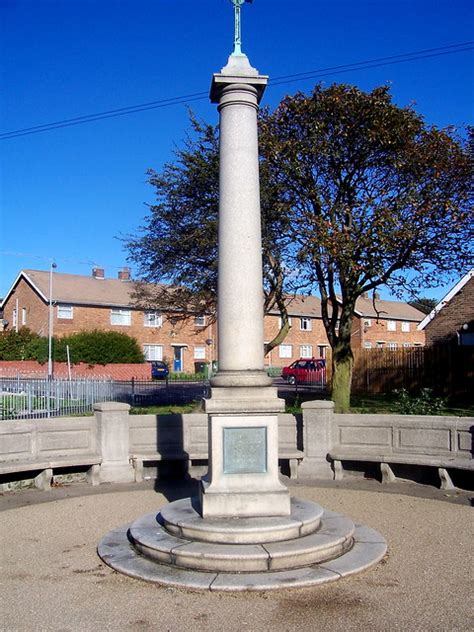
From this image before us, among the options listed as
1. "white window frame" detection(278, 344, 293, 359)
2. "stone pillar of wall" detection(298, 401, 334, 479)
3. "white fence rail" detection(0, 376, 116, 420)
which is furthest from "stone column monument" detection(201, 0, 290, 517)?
"white window frame" detection(278, 344, 293, 359)

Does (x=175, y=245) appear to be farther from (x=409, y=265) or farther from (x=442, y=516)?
(x=442, y=516)

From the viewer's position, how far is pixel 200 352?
52469 mm

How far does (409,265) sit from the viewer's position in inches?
658

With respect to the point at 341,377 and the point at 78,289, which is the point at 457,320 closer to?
the point at 341,377

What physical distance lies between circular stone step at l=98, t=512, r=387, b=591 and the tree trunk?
1070 centimetres

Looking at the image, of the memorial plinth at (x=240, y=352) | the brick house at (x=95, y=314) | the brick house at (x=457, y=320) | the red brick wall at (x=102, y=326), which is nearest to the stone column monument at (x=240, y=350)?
the memorial plinth at (x=240, y=352)

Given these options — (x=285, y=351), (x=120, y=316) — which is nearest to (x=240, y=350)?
(x=120, y=316)

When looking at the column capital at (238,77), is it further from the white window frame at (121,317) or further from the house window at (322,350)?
the house window at (322,350)

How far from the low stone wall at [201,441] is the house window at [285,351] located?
44506mm

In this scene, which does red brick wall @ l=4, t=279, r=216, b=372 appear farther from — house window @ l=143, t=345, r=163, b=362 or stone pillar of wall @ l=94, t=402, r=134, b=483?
stone pillar of wall @ l=94, t=402, r=134, b=483

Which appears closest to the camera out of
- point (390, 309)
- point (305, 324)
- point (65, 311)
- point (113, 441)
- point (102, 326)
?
point (113, 441)

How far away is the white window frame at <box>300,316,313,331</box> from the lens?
5719cm

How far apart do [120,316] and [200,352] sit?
7485 millimetres

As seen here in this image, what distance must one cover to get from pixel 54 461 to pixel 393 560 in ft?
19.3
